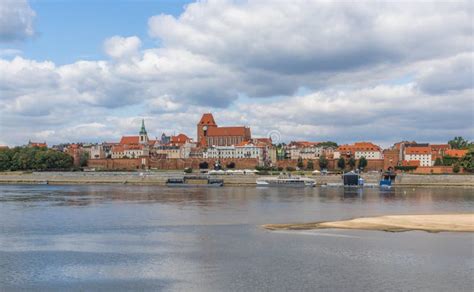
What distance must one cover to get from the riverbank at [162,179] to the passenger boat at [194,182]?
1995 mm

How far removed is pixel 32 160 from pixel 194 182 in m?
36.6

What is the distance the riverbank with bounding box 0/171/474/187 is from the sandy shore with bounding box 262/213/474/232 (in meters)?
43.6

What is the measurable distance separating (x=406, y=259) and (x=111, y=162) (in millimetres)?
101696

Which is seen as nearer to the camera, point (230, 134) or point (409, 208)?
point (409, 208)

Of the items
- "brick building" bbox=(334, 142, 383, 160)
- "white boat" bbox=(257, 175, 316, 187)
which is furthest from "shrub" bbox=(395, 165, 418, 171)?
"white boat" bbox=(257, 175, 316, 187)

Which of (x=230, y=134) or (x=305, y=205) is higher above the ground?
(x=230, y=134)

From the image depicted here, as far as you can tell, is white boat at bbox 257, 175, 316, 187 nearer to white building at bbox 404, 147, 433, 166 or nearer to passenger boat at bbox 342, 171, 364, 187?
passenger boat at bbox 342, 171, 364, 187

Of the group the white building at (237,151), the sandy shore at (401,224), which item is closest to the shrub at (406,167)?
the white building at (237,151)

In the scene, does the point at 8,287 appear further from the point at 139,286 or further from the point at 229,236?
the point at 229,236

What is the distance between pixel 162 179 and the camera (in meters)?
83.2

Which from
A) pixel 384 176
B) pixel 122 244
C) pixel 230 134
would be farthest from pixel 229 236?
pixel 230 134

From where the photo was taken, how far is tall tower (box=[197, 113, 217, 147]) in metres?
140

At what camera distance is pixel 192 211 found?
38125 millimetres

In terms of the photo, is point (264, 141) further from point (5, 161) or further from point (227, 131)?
point (5, 161)
